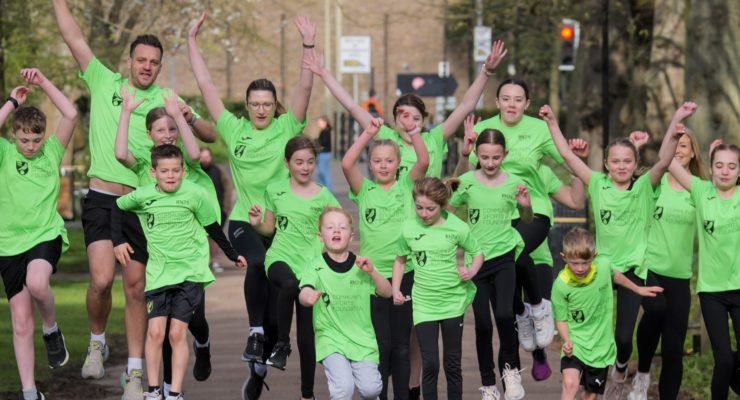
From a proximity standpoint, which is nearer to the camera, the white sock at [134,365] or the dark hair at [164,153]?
the dark hair at [164,153]

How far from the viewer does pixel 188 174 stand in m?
11.4

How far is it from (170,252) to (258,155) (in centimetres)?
105

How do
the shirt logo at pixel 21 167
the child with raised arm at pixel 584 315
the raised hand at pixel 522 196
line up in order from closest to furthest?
the child with raised arm at pixel 584 315
the shirt logo at pixel 21 167
the raised hand at pixel 522 196

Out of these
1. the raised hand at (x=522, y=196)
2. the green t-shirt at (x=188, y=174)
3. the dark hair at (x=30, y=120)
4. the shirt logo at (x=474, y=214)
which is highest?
the dark hair at (x=30, y=120)

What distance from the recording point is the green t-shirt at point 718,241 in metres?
10.9

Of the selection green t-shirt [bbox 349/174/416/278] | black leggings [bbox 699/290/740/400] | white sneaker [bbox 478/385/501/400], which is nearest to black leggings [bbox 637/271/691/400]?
black leggings [bbox 699/290/740/400]

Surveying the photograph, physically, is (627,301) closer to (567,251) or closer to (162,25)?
(567,251)

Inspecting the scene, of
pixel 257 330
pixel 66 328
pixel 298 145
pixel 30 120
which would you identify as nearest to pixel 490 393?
pixel 257 330

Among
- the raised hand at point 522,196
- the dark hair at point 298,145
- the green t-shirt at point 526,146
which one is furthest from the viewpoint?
the green t-shirt at point 526,146

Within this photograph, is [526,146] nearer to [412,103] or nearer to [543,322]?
[412,103]

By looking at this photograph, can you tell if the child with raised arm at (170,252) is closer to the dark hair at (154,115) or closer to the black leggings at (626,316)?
the dark hair at (154,115)

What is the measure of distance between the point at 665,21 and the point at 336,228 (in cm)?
1823

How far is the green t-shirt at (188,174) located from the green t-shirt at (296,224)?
44 cm

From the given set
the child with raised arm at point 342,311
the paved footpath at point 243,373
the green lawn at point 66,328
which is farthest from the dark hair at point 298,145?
the green lawn at point 66,328
